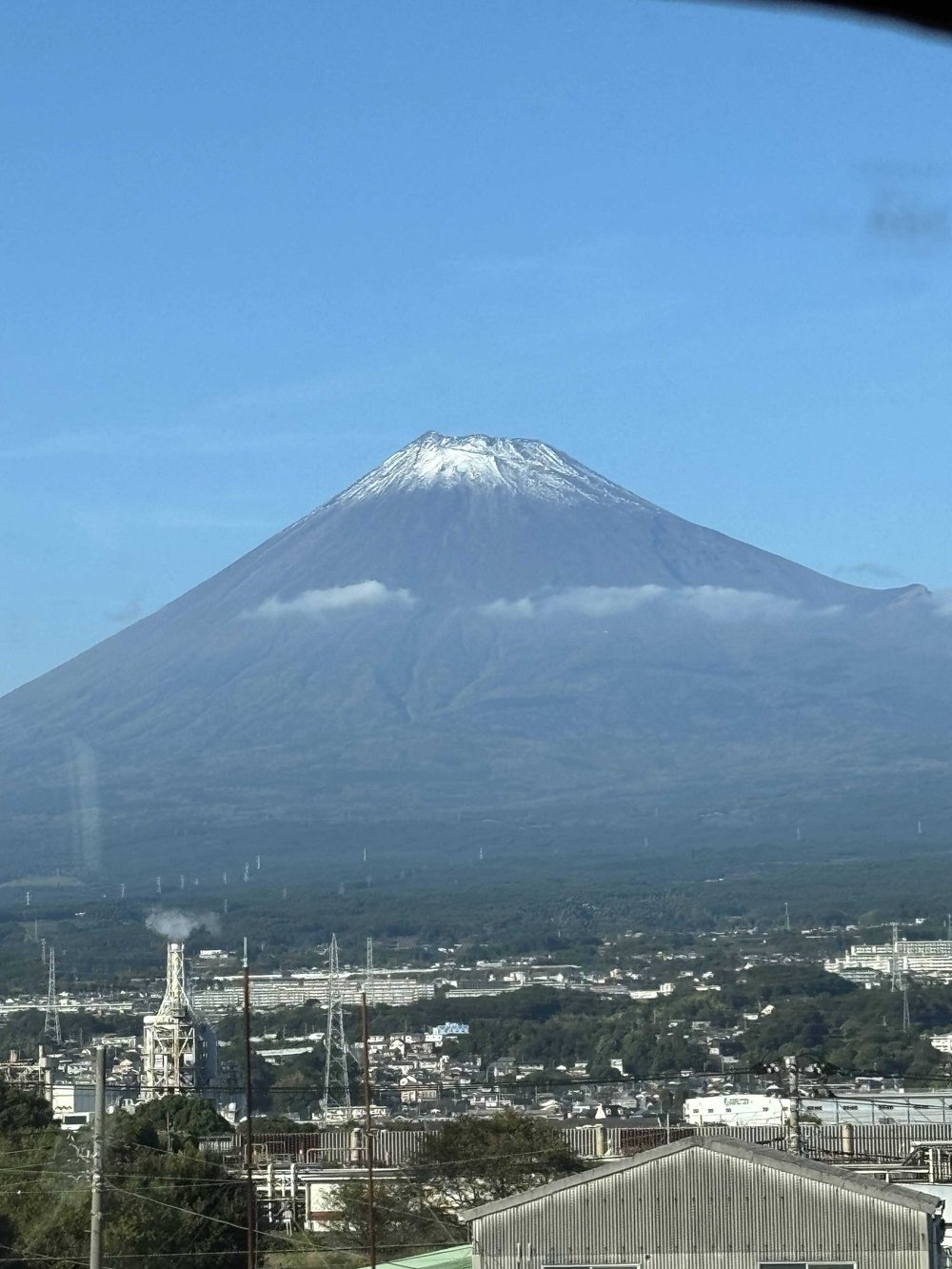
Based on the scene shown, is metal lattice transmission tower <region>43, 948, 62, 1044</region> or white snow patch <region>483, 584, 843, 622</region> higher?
white snow patch <region>483, 584, 843, 622</region>

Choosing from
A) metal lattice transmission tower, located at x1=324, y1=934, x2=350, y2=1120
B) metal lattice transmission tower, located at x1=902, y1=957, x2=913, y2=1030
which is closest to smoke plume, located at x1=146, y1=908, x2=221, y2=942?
metal lattice transmission tower, located at x1=902, y1=957, x2=913, y2=1030

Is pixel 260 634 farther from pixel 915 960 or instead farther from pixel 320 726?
pixel 915 960

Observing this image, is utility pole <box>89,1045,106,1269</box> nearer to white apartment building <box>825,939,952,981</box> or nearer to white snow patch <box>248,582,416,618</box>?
white apartment building <box>825,939,952,981</box>

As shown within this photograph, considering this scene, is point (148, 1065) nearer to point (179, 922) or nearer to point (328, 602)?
point (179, 922)

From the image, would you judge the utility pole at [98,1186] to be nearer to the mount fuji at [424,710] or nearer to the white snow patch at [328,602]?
the mount fuji at [424,710]

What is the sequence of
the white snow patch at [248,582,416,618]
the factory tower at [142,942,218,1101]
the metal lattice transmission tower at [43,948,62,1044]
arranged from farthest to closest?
the white snow patch at [248,582,416,618] → the metal lattice transmission tower at [43,948,62,1044] → the factory tower at [142,942,218,1101]

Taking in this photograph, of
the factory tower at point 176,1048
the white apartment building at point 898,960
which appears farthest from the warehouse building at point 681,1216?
the white apartment building at point 898,960

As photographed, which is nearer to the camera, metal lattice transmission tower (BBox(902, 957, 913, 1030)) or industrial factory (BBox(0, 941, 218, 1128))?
industrial factory (BBox(0, 941, 218, 1128))
